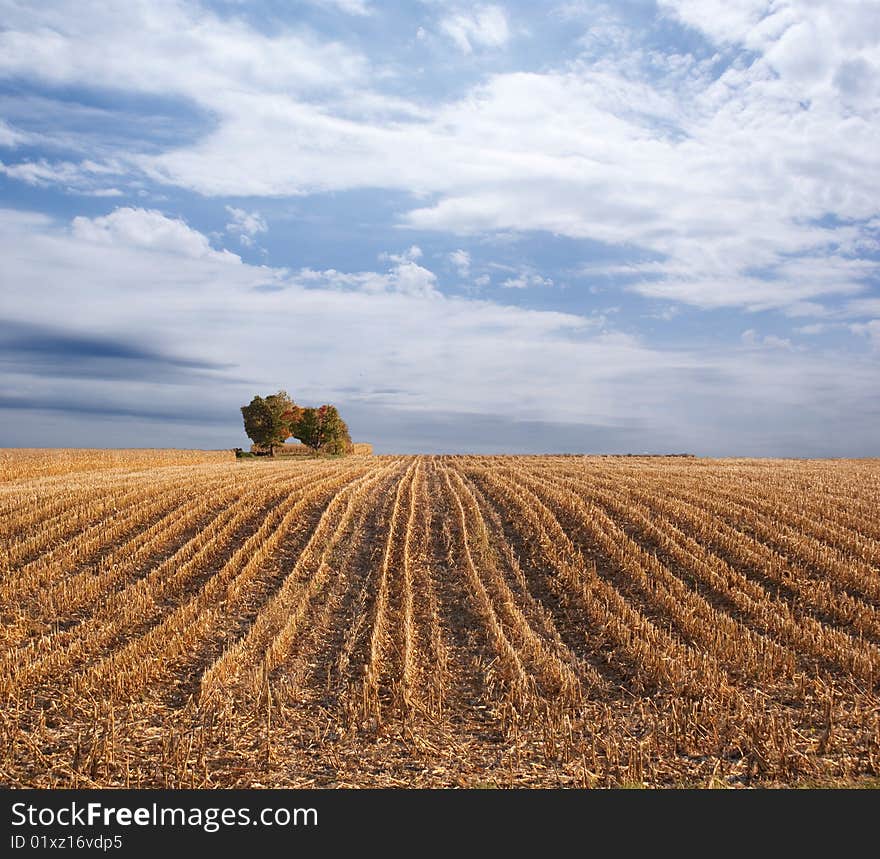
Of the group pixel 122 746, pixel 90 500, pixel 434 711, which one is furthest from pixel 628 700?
pixel 90 500

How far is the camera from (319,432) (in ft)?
262

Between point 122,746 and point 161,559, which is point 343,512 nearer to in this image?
point 161,559

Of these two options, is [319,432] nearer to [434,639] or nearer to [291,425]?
[291,425]

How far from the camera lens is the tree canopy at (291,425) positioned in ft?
253

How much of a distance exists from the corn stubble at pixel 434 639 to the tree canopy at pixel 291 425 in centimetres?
5362

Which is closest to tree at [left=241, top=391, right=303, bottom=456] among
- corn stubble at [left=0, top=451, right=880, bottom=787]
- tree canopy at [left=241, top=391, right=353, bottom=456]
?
tree canopy at [left=241, top=391, right=353, bottom=456]

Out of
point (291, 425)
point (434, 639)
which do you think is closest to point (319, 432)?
point (291, 425)

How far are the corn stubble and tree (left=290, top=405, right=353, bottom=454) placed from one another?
182 feet

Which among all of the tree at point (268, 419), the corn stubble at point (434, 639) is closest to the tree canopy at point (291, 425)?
the tree at point (268, 419)

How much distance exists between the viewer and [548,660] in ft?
39.3

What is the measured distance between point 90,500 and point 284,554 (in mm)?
7667

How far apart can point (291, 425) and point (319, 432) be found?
325 cm

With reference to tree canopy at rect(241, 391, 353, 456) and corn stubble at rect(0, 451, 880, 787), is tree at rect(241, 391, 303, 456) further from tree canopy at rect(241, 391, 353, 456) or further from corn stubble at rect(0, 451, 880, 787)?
corn stubble at rect(0, 451, 880, 787)

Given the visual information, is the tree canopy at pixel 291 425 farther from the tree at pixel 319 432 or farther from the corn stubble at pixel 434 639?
the corn stubble at pixel 434 639
